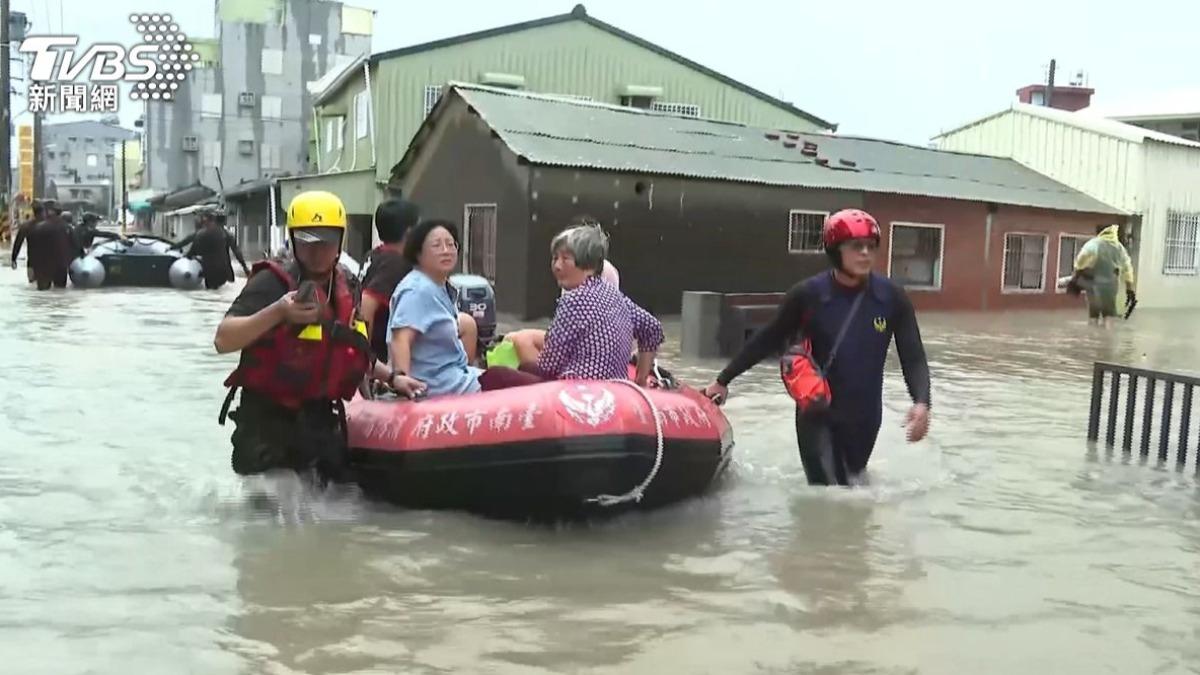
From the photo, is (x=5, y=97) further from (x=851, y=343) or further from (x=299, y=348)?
(x=851, y=343)

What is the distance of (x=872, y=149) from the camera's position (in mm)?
26125

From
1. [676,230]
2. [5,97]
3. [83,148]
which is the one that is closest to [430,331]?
[676,230]

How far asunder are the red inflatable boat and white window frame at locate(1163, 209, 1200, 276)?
2570 centimetres

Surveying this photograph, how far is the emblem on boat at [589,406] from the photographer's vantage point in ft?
18.6

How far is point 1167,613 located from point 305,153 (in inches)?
2380

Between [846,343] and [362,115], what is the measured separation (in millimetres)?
25425

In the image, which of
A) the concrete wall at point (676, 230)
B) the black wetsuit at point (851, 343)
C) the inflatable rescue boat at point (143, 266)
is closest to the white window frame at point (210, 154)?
the inflatable rescue boat at point (143, 266)

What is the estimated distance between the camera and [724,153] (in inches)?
869

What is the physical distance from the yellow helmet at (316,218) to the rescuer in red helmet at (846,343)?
2244 millimetres

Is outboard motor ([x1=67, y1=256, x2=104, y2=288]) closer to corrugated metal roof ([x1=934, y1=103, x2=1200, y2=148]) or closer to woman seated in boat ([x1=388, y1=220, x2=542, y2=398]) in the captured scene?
woman seated in boat ([x1=388, y1=220, x2=542, y2=398])

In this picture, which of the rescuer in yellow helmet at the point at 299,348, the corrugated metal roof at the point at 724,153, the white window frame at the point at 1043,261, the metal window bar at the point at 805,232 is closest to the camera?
the rescuer in yellow helmet at the point at 299,348

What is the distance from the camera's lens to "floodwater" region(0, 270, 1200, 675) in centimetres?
447

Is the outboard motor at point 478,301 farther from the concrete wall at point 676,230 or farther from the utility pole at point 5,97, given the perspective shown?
the utility pole at point 5,97

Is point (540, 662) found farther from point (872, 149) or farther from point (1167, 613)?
point (872, 149)
